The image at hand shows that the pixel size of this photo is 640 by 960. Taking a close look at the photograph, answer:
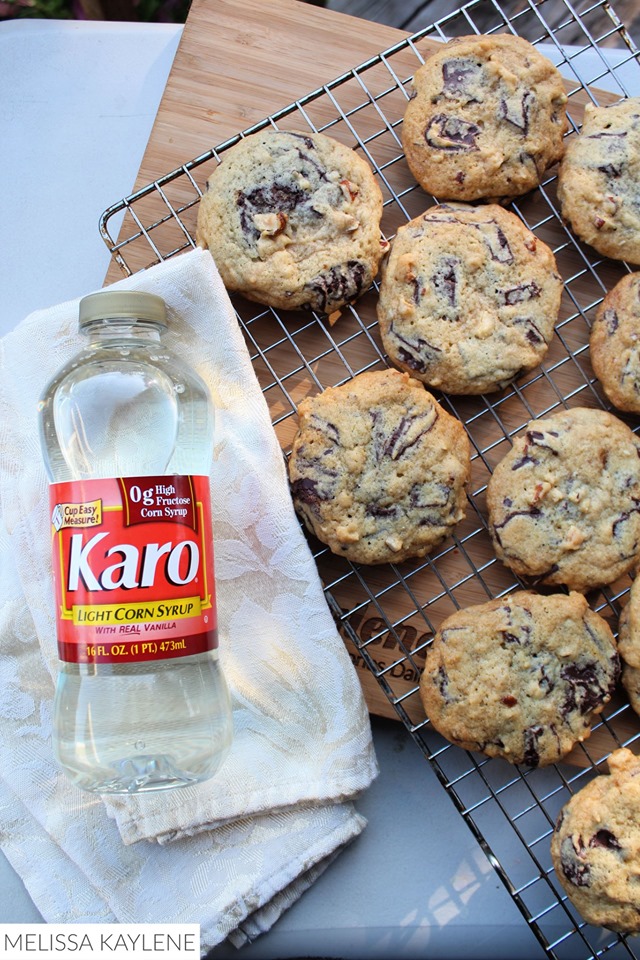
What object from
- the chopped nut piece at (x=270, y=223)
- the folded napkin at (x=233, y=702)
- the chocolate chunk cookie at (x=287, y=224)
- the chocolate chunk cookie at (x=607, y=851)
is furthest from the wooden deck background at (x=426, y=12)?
the chocolate chunk cookie at (x=607, y=851)

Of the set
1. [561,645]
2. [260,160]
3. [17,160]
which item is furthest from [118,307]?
[561,645]

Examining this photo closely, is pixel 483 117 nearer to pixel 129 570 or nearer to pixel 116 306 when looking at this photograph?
pixel 116 306

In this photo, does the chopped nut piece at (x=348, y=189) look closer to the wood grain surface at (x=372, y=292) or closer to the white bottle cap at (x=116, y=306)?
the wood grain surface at (x=372, y=292)

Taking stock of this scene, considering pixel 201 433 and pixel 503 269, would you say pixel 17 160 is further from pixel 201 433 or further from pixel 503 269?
pixel 503 269

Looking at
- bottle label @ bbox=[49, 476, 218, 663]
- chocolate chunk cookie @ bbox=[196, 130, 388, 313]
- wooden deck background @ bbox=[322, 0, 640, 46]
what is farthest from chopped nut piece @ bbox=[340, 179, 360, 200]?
wooden deck background @ bbox=[322, 0, 640, 46]

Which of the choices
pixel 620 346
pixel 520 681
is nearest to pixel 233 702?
pixel 520 681

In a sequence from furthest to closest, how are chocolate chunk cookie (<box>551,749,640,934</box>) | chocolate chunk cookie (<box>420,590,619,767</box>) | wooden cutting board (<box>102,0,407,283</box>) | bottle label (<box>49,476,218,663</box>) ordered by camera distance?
wooden cutting board (<box>102,0,407,283</box>) < chocolate chunk cookie (<box>420,590,619,767</box>) < chocolate chunk cookie (<box>551,749,640,934</box>) < bottle label (<box>49,476,218,663</box>)

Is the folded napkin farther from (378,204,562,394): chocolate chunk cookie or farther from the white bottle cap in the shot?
(378,204,562,394): chocolate chunk cookie
